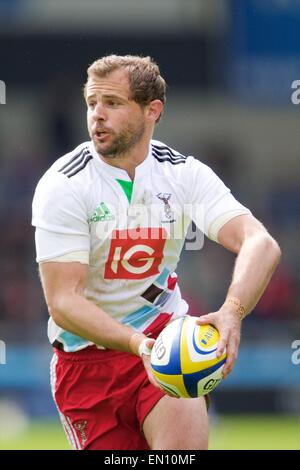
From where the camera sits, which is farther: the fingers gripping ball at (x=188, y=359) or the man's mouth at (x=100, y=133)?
the man's mouth at (x=100, y=133)

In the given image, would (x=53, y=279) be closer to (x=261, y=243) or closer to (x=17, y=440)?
(x=261, y=243)

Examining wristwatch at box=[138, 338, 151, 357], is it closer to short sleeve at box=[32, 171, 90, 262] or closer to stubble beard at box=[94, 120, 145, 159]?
short sleeve at box=[32, 171, 90, 262]

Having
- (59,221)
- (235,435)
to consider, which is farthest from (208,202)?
(235,435)

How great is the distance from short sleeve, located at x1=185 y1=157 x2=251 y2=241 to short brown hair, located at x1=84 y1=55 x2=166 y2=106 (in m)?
0.45

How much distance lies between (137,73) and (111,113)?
261mm

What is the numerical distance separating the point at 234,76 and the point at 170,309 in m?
9.75

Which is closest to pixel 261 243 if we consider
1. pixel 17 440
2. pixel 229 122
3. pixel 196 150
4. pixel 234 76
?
pixel 17 440

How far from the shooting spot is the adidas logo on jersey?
21.2 ft

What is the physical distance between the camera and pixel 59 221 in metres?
6.34

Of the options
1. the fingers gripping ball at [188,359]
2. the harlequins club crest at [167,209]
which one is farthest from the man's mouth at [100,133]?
the fingers gripping ball at [188,359]

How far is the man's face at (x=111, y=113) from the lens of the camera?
644 centimetres

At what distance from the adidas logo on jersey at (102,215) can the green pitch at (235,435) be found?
5.97 metres

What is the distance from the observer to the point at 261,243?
6.30 metres

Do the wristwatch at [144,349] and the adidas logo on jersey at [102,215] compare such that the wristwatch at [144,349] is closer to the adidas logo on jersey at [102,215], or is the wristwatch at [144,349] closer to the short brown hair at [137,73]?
the adidas logo on jersey at [102,215]
